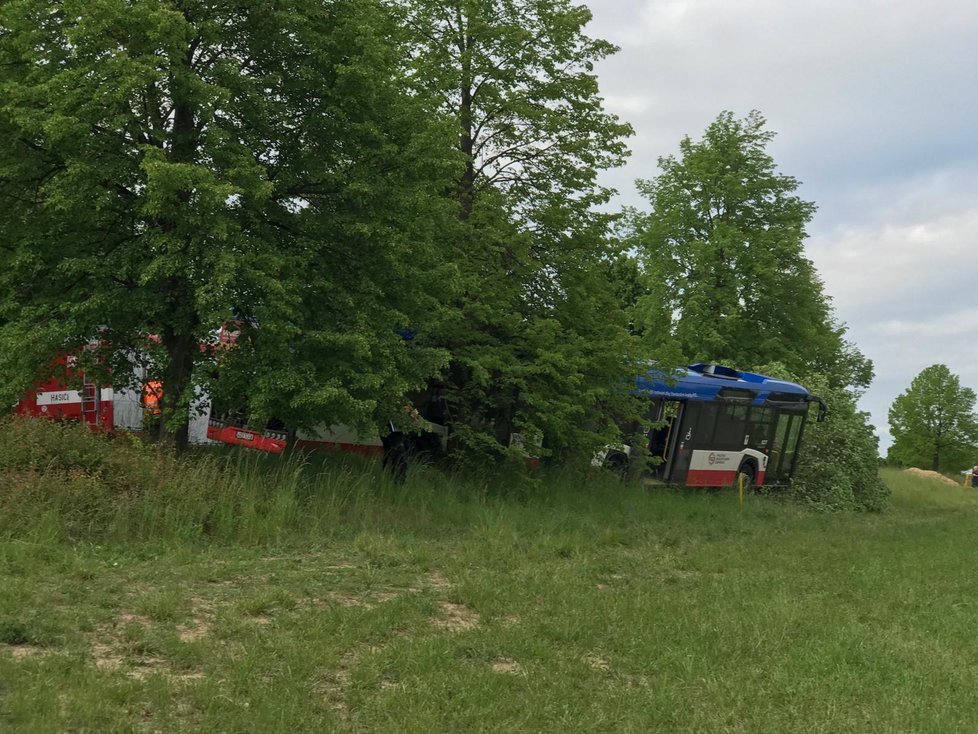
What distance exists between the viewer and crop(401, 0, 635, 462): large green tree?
1648cm

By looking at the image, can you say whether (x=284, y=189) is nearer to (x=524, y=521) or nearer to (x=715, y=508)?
(x=524, y=521)

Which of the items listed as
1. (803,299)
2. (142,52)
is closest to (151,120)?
(142,52)

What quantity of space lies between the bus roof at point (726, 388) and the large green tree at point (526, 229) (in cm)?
386

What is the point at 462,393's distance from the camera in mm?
16938

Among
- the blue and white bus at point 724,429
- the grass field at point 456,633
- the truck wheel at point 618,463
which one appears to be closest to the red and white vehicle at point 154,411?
the grass field at point 456,633

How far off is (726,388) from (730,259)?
13229 mm

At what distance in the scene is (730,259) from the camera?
3572 cm

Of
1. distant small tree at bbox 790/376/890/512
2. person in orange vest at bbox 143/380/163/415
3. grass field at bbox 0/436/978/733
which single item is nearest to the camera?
grass field at bbox 0/436/978/733

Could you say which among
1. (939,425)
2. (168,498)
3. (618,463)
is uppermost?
(939,425)

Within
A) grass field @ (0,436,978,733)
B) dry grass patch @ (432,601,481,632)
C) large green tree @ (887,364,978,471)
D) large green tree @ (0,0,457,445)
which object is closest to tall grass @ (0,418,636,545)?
grass field @ (0,436,978,733)

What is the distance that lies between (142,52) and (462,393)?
318 inches

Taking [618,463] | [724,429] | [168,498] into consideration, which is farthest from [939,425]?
[168,498]

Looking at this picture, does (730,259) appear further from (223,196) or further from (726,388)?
(223,196)

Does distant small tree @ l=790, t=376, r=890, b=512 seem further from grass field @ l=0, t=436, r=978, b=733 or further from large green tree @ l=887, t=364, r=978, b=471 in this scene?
large green tree @ l=887, t=364, r=978, b=471
